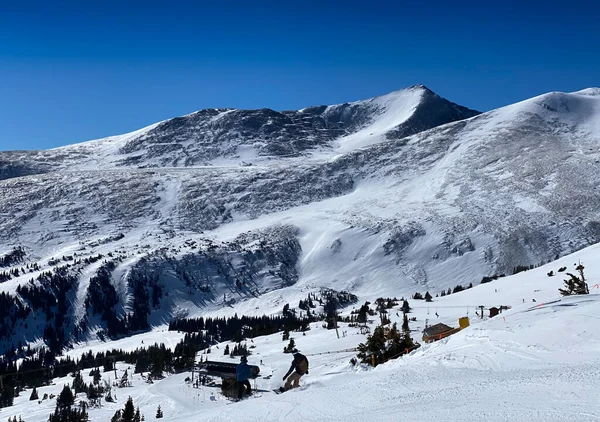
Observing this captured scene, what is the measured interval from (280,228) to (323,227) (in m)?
12.0

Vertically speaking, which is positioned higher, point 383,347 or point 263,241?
point 263,241

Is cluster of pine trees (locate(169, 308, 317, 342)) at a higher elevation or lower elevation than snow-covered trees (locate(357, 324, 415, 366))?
lower

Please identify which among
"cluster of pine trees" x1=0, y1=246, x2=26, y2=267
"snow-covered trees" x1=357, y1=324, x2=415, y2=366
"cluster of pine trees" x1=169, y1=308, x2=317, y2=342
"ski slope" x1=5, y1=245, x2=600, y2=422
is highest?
"cluster of pine trees" x1=0, y1=246, x2=26, y2=267

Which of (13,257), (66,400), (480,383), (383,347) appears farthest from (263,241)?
(480,383)

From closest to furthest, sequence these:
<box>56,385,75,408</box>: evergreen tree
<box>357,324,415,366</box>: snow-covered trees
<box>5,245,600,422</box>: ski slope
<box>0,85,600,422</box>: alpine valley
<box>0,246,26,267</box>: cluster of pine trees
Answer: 1. <box>5,245,600,422</box>: ski slope
2. <box>357,324,415,366</box>: snow-covered trees
3. <box>56,385,75,408</box>: evergreen tree
4. <box>0,85,600,422</box>: alpine valley
5. <box>0,246,26,267</box>: cluster of pine trees

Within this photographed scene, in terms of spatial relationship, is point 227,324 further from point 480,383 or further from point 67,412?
point 480,383

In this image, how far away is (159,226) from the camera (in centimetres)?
17100

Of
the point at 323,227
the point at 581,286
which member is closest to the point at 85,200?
the point at 323,227

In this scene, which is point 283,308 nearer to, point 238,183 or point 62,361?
point 62,361

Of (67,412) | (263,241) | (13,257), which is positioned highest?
(13,257)

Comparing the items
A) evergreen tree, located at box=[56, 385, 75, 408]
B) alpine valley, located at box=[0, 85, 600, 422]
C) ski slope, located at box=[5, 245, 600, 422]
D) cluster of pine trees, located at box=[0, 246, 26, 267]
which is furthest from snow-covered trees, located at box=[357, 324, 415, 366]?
cluster of pine trees, located at box=[0, 246, 26, 267]

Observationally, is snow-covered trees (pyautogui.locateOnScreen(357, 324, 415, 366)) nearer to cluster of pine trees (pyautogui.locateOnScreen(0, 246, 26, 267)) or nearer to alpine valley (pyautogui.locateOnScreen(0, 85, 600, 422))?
alpine valley (pyautogui.locateOnScreen(0, 85, 600, 422))

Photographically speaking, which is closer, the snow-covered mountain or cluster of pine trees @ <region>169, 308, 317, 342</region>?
cluster of pine trees @ <region>169, 308, 317, 342</region>

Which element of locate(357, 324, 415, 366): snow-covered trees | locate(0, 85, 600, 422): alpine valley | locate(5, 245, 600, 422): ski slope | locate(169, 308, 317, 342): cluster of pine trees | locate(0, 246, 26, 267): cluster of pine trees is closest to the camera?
locate(5, 245, 600, 422): ski slope
